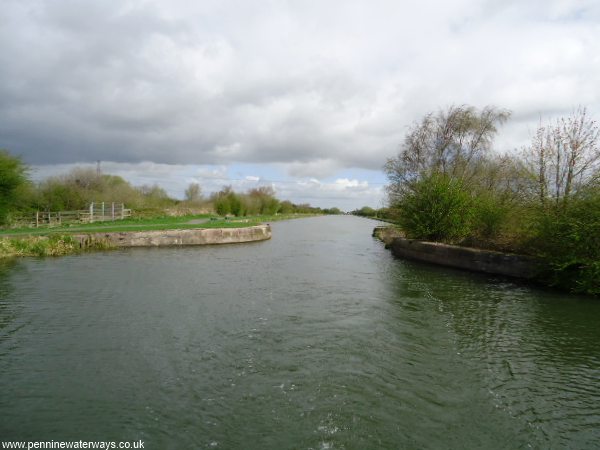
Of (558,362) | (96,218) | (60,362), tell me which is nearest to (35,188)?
(96,218)

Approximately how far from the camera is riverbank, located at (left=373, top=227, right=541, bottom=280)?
15.8 meters

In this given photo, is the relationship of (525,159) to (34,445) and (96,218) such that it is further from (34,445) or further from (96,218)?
(96,218)

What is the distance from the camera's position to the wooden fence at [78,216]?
102ft

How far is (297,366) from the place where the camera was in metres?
6.73

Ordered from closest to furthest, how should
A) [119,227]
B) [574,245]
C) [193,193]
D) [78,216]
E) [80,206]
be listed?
[574,245]
[119,227]
[78,216]
[80,206]
[193,193]

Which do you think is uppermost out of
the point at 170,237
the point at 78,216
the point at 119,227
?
the point at 78,216

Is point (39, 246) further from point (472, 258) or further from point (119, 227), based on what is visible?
point (472, 258)

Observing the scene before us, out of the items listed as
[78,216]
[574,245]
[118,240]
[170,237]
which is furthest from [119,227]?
[574,245]

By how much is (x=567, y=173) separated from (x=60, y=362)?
19.1m

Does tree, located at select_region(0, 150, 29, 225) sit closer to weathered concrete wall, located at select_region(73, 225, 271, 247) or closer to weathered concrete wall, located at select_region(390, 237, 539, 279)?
weathered concrete wall, located at select_region(73, 225, 271, 247)

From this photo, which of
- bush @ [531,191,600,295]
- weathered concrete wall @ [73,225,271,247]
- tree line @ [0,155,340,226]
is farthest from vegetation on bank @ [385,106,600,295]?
tree line @ [0,155,340,226]

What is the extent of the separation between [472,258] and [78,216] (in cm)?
3213

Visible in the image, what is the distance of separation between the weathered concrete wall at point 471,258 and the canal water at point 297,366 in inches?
104

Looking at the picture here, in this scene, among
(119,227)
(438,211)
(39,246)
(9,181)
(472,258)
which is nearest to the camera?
(472,258)
